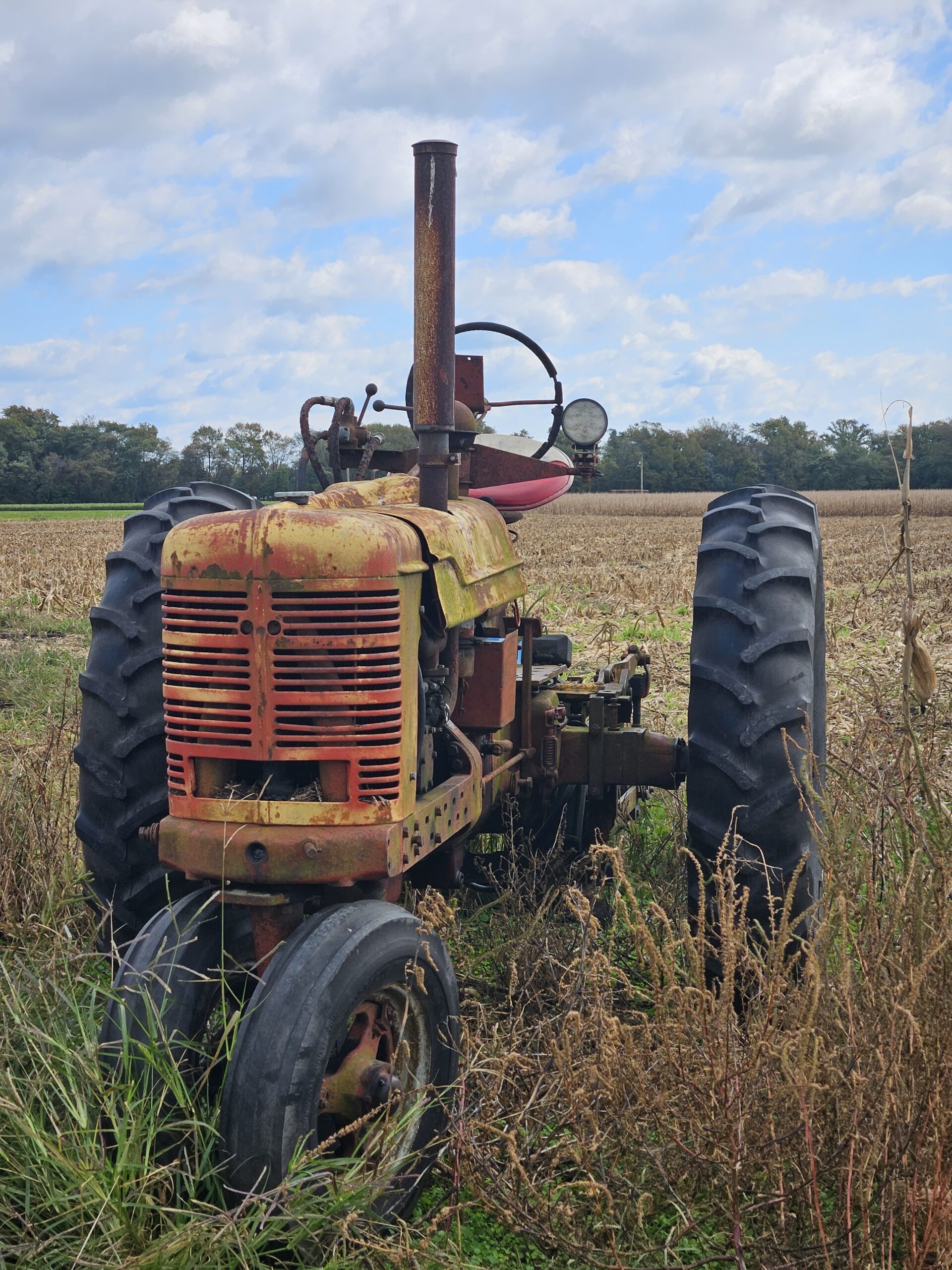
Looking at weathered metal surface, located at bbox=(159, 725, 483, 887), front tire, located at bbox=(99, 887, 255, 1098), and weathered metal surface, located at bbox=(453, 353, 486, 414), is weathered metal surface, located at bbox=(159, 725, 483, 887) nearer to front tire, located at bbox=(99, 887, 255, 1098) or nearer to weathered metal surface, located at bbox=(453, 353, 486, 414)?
front tire, located at bbox=(99, 887, 255, 1098)

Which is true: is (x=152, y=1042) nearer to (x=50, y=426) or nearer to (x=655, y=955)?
(x=655, y=955)

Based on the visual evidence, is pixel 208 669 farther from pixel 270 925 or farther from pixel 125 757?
pixel 125 757

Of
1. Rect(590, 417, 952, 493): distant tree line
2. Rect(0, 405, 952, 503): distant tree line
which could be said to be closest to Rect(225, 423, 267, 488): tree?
Rect(0, 405, 952, 503): distant tree line

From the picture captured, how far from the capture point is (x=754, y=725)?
3.44 meters

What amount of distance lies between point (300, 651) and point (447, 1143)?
3.66ft

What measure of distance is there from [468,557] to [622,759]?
1114 mm

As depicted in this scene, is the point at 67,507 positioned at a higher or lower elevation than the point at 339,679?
higher

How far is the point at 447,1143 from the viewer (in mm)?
2535

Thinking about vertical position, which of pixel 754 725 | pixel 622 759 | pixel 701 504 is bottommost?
pixel 622 759

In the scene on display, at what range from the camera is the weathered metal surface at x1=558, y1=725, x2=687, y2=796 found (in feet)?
12.9

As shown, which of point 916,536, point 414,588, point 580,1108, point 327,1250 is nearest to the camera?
point 327,1250

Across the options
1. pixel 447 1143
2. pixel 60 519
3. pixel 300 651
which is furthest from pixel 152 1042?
pixel 60 519

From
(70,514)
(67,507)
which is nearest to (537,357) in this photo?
(70,514)

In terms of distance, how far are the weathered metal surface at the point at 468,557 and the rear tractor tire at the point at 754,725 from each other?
62cm
